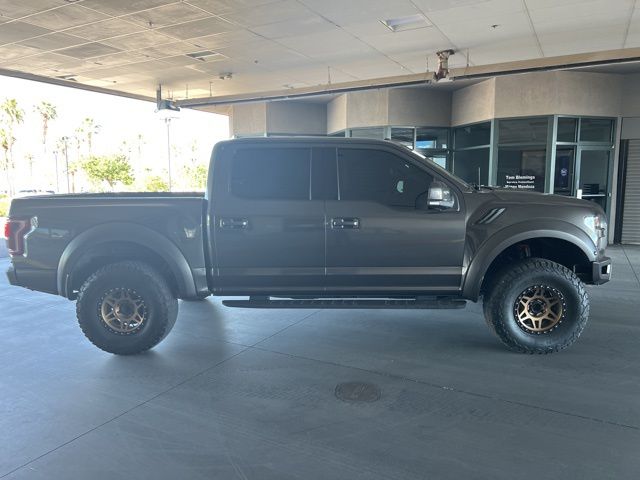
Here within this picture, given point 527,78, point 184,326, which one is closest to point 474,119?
point 527,78

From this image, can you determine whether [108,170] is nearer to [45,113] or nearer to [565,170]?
[565,170]

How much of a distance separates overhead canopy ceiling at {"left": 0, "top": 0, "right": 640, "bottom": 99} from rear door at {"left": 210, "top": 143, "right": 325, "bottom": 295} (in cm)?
362

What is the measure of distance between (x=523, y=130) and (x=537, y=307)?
8.34 m

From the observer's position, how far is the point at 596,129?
11.5m

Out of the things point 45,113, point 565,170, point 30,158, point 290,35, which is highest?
point 45,113

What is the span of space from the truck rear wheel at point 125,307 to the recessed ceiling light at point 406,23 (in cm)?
581

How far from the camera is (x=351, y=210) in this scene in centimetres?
435

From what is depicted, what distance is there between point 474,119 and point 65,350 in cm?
1114

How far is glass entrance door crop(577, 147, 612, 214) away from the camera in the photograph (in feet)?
38.3

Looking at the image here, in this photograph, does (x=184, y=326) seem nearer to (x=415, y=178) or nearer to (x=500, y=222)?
(x=415, y=178)

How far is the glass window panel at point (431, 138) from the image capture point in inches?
539

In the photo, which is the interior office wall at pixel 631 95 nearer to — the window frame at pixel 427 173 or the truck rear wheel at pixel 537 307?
the truck rear wheel at pixel 537 307

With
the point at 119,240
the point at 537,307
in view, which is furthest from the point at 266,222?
the point at 537,307

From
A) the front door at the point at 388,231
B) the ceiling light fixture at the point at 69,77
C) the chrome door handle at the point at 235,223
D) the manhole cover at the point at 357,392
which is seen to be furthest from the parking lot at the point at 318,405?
the ceiling light fixture at the point at 69,77
